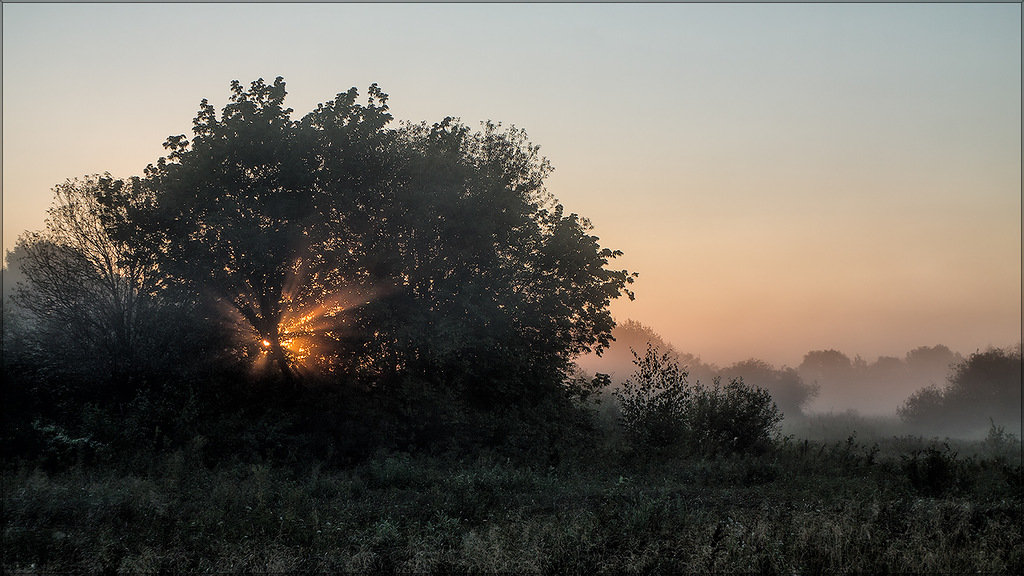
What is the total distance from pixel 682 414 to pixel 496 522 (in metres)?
13.3

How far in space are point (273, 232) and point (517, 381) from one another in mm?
11177

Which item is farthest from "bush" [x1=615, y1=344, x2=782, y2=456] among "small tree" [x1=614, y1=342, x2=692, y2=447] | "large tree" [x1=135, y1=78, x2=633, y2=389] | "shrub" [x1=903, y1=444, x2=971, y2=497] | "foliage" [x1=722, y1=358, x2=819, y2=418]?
"foliage" [x1=722, y1=358, x2=819, y2=418]

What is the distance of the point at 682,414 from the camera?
2403cm

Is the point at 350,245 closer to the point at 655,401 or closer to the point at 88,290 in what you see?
the point at 88,290

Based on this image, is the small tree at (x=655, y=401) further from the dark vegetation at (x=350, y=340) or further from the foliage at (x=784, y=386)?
the foliage at (x=784, y=386)

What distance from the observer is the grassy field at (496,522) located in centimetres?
1070

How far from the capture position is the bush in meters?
23.8

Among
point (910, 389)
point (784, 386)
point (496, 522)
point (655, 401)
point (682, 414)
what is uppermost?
point (910, 389)

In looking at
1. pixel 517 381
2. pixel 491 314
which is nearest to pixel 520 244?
pixel 491 314

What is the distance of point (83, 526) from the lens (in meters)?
12.1

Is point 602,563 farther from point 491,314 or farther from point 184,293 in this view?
point 184,293

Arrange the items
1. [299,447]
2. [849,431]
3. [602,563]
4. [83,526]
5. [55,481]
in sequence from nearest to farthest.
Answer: [602,563], [83,526], [55,481], [299,447], [849,431]

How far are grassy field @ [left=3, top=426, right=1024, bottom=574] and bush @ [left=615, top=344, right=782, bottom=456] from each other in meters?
5.54

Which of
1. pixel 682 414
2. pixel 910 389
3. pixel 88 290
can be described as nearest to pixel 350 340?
pixel 88 290
